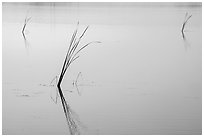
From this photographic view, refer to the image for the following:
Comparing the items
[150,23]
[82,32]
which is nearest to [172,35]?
[150,23]

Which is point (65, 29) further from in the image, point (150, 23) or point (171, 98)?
point (171, 98)

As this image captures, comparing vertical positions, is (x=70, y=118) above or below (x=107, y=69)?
below

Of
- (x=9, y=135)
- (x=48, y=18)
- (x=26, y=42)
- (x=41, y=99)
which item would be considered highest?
(x=48, y=18)

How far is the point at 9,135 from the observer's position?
180 cm

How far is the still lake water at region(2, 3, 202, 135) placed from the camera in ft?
6.01

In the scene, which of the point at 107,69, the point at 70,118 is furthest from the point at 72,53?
the point at 70,118

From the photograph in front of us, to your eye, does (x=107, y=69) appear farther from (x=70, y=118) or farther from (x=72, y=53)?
(x=70, y=118)

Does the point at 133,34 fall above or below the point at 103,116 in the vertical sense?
above

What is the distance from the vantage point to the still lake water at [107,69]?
183cm

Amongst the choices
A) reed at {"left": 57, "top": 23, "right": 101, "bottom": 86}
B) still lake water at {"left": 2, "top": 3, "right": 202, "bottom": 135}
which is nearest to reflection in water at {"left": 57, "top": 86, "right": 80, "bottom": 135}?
still lake water at {"left": 2, "top": 3, "right": 202, "bottom": 135}

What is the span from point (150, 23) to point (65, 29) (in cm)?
48

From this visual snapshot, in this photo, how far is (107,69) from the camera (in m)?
1.92

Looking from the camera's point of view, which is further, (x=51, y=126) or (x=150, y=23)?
(x=150, y=23)

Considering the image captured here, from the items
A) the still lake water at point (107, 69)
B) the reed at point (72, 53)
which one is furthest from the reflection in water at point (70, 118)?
the reed at point (72, 53)
